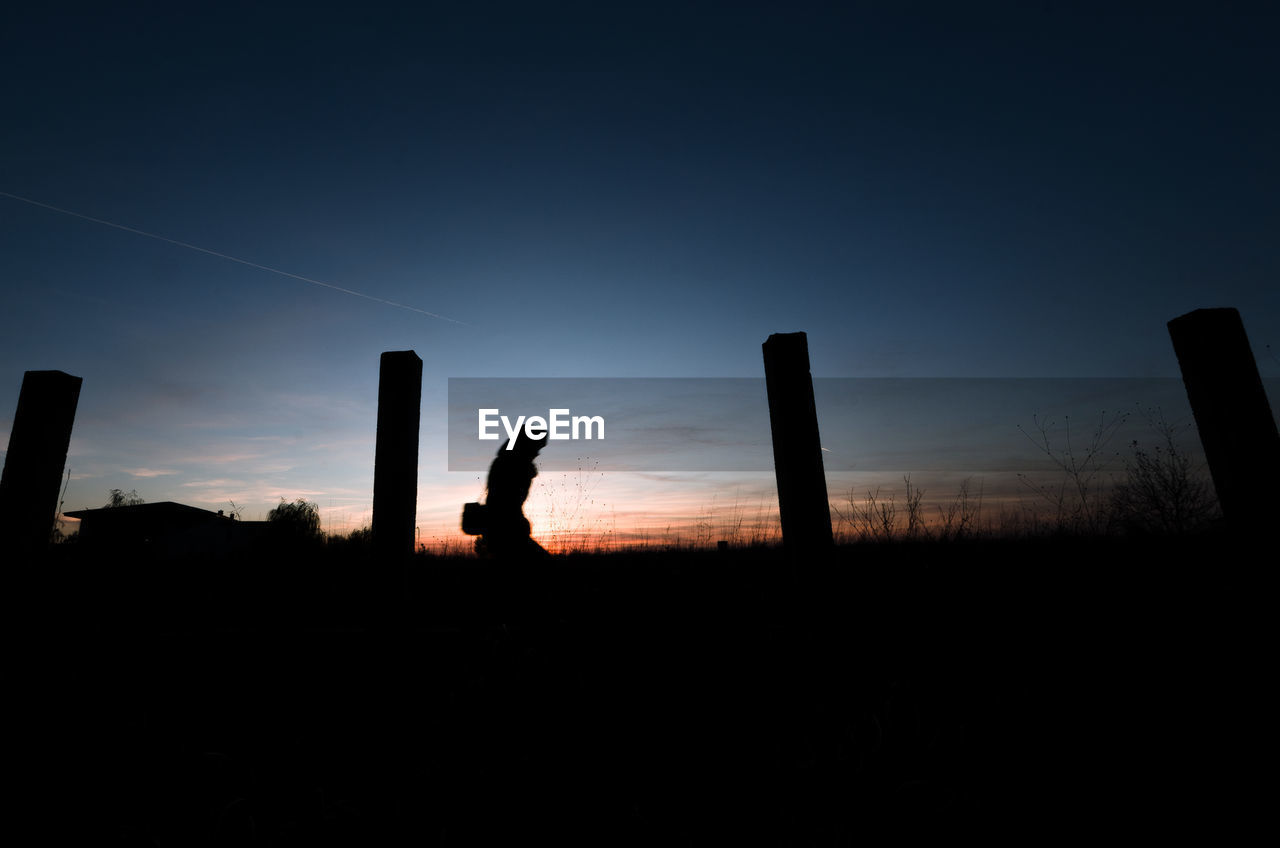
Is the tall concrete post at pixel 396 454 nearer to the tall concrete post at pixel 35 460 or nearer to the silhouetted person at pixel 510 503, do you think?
the tall concrete post at pixel 35 460

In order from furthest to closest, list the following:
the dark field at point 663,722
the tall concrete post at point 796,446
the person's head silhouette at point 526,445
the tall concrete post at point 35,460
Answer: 1. the person's head silhouette at point 526,445
2. the tall concrete post at point 35,460
3. the tall concrete post at point 796,446
4. the dark field at point 663,722

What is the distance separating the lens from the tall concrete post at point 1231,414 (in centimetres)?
239

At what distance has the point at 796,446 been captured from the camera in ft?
8.91

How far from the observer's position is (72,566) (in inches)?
263

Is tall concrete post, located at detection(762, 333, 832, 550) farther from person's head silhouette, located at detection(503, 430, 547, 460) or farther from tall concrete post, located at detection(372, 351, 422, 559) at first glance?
person's head silhouette, located at detection(503, 430, 547, 460)

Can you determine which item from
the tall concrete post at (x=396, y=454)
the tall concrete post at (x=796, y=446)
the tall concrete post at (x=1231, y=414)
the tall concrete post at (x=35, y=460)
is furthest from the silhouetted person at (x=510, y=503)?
the tall concrete post at (x=1231, y=414)

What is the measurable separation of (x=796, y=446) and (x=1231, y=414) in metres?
1.89

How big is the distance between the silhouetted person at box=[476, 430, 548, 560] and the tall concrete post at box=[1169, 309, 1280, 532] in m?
4.92

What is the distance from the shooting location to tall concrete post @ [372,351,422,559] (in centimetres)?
265

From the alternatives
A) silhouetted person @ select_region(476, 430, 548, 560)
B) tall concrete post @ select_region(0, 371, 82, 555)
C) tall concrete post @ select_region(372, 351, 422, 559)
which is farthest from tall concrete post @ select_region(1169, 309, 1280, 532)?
tall concrete post @ select_region(0, 371, 82, 555)

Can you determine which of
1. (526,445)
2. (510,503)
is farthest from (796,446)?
(526,445)

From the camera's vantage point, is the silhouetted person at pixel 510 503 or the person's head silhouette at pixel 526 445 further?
the person's head silhouette at pixel 526 445

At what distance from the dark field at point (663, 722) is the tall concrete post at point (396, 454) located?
19cm

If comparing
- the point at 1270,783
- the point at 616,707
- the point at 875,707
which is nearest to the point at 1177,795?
the point at 1270,783
